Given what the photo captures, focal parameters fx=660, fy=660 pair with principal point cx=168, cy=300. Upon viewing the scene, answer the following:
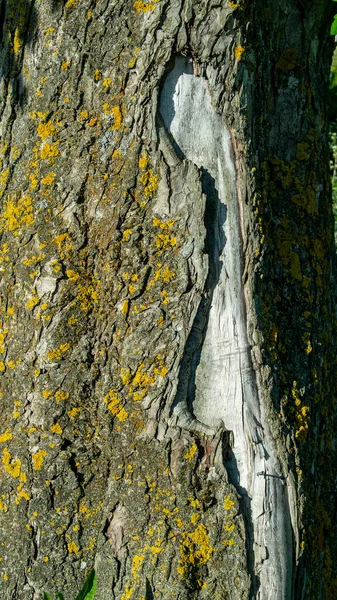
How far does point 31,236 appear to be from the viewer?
230 centimetres

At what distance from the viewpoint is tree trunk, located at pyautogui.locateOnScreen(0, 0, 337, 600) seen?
2.11 meters

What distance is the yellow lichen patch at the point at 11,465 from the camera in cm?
222

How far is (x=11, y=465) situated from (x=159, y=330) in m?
0.68

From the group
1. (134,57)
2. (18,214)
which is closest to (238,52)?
(134,57)

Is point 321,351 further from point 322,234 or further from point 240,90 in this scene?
point 240,90

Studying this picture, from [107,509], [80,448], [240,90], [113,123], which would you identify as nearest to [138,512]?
[107,509]

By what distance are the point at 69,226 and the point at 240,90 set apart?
746mm

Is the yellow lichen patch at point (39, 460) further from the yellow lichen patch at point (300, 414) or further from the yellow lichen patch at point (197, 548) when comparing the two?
the yellow lichen patch at point (300, 414)

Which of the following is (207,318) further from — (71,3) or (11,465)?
(71,3)

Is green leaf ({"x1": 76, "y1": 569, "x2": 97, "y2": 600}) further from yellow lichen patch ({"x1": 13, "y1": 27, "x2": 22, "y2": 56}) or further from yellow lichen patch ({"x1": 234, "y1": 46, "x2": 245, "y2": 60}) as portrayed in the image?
yellow lichen patch ({"x1": 13, "y1": 27, "x2": 22, "y2": 56})

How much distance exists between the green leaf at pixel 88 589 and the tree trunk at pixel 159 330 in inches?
2.1

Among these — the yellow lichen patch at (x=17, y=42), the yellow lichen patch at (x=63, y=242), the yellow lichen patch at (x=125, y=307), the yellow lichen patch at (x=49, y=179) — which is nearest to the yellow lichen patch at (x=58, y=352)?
the yellow lichen patch at (x=125, y=307)

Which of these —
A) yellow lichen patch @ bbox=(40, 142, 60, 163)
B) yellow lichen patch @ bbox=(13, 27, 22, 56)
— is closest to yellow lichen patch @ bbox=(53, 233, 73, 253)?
yellow lichen patch @ bbox=(40, 142, 60, 163)

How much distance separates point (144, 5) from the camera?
2.21m
